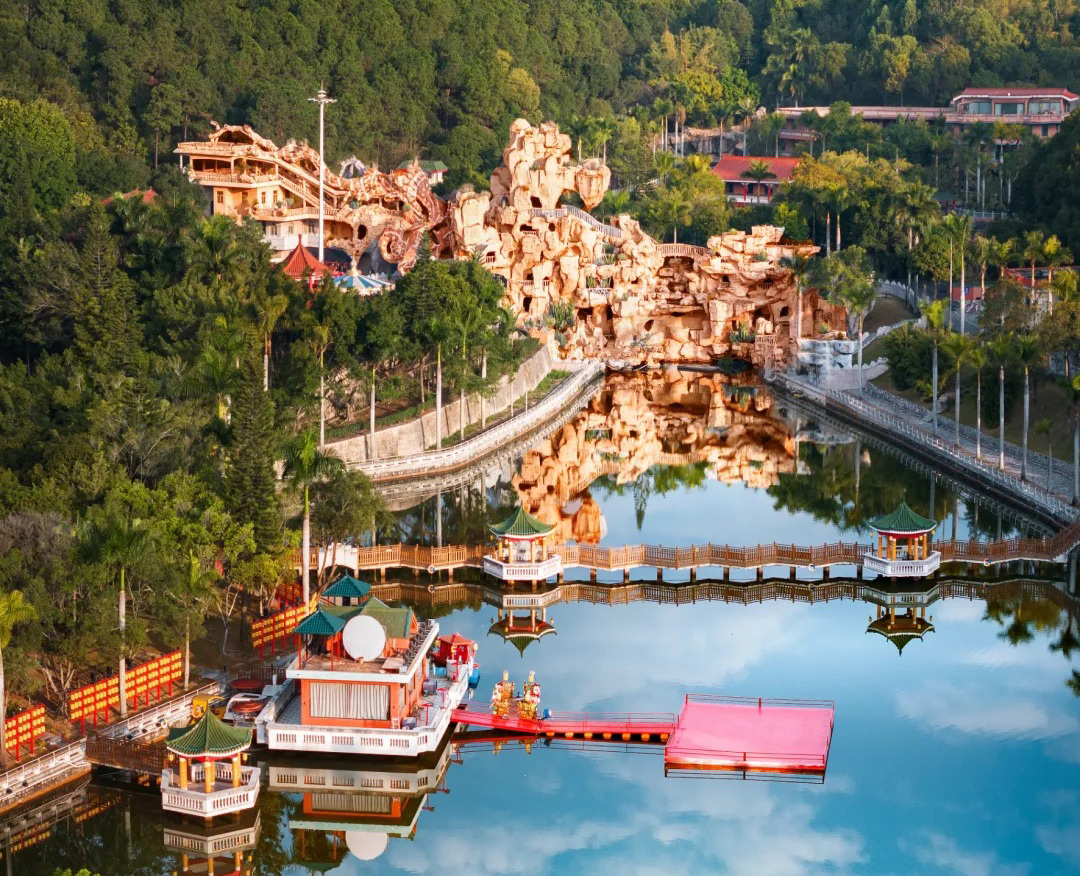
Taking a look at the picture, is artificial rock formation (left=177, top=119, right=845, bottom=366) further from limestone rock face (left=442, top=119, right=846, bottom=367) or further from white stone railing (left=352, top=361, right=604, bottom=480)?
white stone railing (left=352, top=361, right=604, bottom=480)

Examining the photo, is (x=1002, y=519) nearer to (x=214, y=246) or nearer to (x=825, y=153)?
(x=214, y=246)

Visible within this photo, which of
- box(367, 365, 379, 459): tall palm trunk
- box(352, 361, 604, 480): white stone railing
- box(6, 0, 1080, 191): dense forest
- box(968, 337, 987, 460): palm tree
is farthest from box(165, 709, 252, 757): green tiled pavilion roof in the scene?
box(6, 0, 1080, 191): dense forest

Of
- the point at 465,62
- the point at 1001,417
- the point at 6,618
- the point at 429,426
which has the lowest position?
the point at 6,618

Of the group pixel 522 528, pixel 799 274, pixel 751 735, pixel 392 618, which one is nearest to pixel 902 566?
pixel 522 528

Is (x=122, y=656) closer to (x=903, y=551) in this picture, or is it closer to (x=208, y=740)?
(x=208, y=740)

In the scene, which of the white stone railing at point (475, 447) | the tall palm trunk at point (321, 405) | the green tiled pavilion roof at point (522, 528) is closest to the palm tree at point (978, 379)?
the white stone railing at point (475, 447)

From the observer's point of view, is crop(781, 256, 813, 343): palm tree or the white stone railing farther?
crop(781, 256, 813, 343): palm tree
